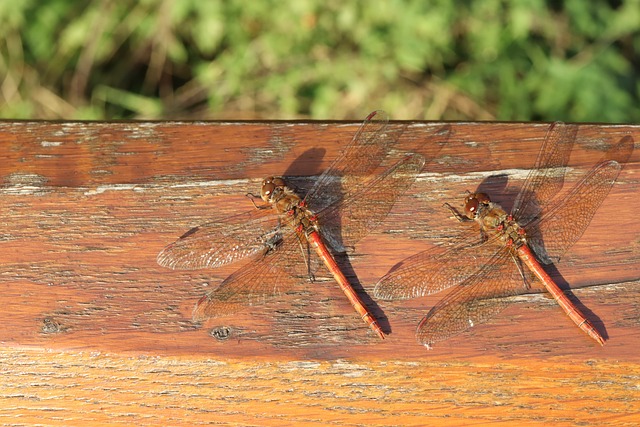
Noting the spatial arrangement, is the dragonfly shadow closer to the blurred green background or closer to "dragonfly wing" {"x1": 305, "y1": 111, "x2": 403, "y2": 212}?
"dragonfly wing" {"x1": 305, "y1": 111, "x2": 403, "y2": 212}

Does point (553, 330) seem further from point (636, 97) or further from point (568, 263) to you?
point (636, 97)

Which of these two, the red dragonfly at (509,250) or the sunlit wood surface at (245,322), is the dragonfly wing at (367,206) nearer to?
the sunlit wood surface at (245,322)

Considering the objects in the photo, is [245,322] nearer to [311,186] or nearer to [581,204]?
[311,186]

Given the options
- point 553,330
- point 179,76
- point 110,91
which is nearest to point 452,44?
point 179,76

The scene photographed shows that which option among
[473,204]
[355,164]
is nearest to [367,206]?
[355,164]

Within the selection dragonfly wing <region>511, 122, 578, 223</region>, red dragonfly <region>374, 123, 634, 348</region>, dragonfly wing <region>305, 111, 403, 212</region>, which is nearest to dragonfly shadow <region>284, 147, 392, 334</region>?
dragonfly wing <region>305, 111, 403, 212</region>

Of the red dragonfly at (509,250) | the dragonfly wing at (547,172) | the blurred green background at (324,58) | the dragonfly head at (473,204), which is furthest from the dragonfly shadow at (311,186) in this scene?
the blurred green background at (324,58)
